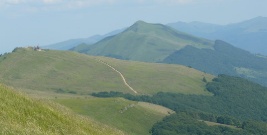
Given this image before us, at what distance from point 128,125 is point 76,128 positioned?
153 m

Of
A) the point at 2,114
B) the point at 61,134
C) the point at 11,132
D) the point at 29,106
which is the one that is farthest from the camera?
the point at 29,106

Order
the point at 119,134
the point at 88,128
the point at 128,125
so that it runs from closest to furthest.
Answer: the point at 88,128 → the point at 119,134 → the point at 128,125

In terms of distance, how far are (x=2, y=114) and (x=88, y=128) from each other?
12.3 metres

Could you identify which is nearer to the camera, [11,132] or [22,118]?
[11,132]

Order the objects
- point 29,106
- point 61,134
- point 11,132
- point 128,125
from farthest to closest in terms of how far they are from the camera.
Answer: point 128,125, point 29,106, point 61,134, point 11,132

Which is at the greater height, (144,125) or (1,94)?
(1,94)

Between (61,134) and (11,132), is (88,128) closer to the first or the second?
(61,134)

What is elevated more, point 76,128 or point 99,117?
point 76,128

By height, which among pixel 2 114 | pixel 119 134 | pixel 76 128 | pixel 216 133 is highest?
pixel 2 114

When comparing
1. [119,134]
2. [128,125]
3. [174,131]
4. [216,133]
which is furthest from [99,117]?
[119,134]

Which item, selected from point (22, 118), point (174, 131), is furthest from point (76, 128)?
point (174, 131)

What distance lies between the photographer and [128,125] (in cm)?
18900

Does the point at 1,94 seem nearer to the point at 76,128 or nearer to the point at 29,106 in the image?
the point at 29,106

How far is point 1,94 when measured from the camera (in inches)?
1374
